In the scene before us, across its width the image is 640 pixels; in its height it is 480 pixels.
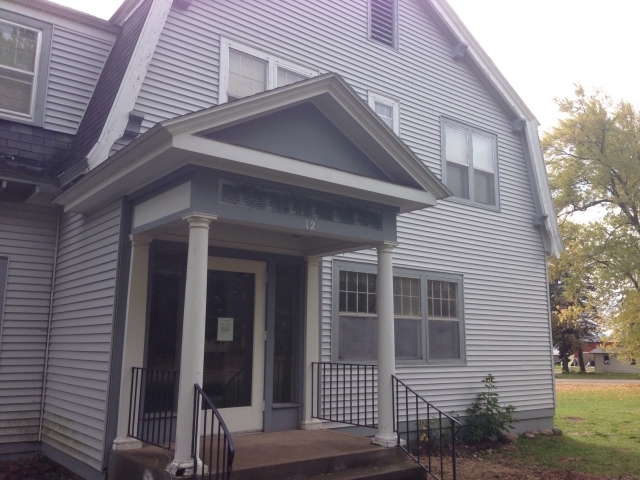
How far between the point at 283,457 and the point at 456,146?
696cm

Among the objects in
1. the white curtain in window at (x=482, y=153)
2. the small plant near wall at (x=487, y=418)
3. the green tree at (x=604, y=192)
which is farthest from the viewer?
the green tree at (x=604, y=192)

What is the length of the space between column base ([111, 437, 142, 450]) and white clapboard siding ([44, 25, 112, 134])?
4.00 m

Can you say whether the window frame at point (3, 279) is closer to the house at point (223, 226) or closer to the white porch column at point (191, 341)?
the house at point (223, 226)

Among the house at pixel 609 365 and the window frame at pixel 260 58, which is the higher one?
the window frame at pixel 260 58

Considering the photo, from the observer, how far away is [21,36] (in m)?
7.74

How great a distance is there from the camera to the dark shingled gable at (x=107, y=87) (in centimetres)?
698

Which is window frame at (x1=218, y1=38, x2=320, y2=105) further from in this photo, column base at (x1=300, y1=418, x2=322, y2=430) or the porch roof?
column base at (x1=300, y1=418, x2=322, y2=430)

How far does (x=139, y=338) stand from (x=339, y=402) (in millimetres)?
3200

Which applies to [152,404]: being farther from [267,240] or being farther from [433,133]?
[433,133]

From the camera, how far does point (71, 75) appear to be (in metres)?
7.94

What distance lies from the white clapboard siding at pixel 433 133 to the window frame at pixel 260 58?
91 millimetres

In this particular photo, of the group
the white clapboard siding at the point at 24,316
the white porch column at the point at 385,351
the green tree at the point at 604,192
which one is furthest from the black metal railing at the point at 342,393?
the green tree at the point at 604,192

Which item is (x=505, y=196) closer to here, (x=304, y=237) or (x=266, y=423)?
(x=304, y=237)

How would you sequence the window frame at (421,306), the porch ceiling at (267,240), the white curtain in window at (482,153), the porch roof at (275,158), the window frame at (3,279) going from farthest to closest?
1. the white curtain in window at (482,153)
2. the window frame at (421,306)
3. the window frame at (3,279)
4. the porch ceiling at (267,240)
5. the porch roof at (275,158)
